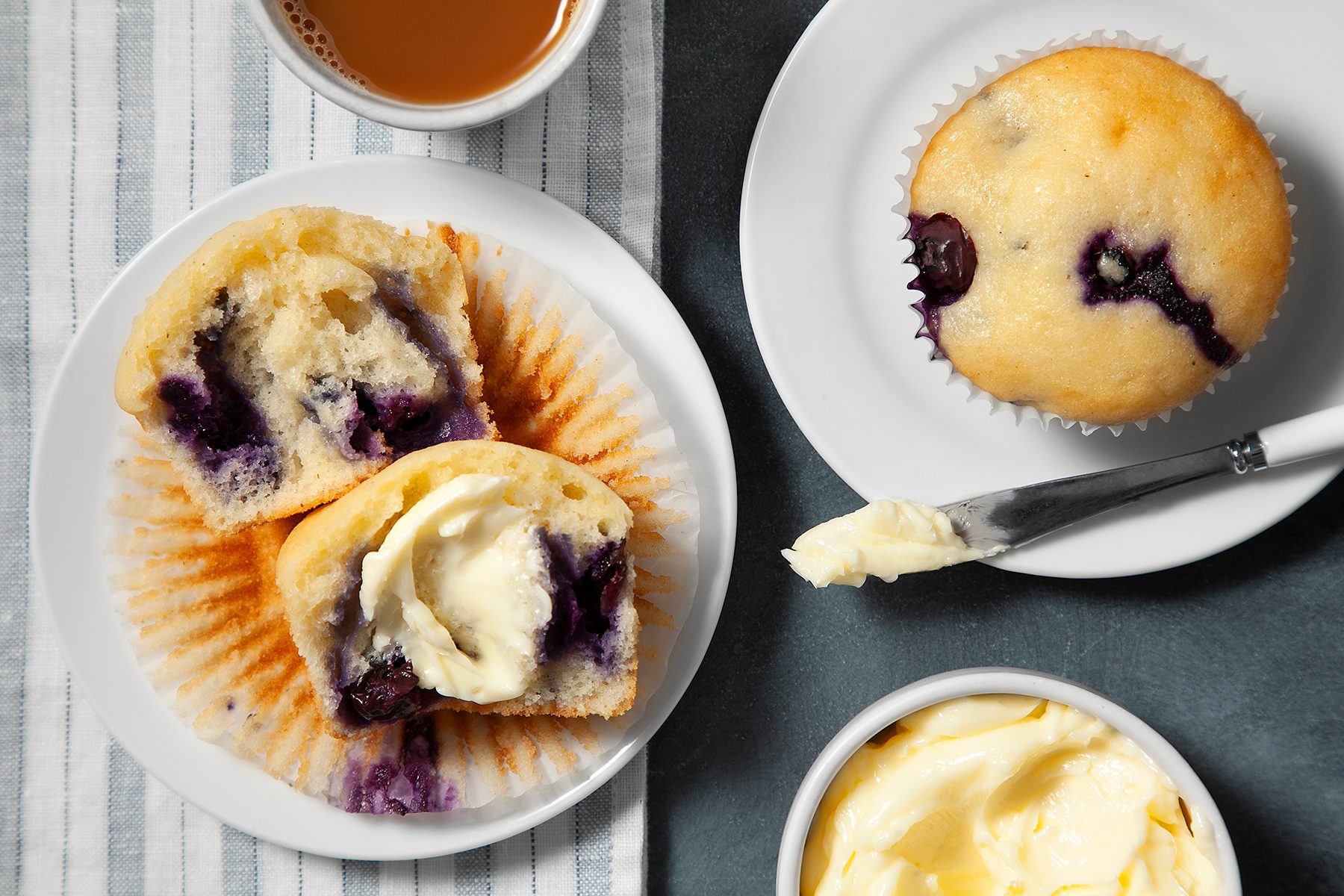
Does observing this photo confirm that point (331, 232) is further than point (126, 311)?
No

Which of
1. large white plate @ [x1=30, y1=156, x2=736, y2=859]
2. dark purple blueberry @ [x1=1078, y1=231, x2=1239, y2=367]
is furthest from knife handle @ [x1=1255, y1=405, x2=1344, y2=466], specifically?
large white plate @ [x1=30, y1=156, x2=736, y2=859]

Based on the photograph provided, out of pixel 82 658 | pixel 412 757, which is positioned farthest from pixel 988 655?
pixel 82 658

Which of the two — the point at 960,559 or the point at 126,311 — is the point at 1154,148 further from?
the point at 126,311

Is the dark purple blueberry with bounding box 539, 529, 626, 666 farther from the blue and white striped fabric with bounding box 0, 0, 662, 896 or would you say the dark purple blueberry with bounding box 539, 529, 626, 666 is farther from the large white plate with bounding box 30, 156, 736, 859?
the blue and white striped fabric with bounding box 0, 0, 662, 896

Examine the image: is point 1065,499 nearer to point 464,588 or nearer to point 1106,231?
point 1106,231

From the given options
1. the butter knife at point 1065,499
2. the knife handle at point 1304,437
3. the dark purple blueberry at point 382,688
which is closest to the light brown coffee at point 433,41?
the dark purple blueberry at point 382,688

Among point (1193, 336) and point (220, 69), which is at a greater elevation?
point (220, 69)
